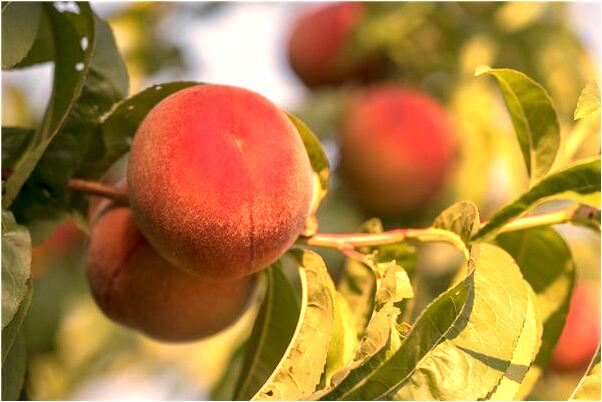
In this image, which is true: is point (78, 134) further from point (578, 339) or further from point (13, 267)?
point (578, 339)

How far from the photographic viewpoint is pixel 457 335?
0.90m

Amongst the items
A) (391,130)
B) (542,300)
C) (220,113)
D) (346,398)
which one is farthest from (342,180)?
(346,398)

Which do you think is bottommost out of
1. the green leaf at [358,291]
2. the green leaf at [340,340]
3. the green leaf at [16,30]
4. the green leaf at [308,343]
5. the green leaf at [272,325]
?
the green leaf at [272,325]

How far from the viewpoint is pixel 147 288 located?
116cm

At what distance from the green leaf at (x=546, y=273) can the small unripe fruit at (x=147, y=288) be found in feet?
1.10

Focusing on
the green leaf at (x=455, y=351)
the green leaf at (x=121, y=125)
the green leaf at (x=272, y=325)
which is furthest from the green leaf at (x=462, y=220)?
the green leaf at (x=121, y=125)

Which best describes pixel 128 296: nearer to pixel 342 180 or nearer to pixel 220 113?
pixel 220 113

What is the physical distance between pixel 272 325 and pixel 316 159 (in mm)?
212

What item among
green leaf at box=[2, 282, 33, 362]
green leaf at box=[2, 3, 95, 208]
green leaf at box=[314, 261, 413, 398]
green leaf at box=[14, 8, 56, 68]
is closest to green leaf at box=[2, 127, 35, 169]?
green leaf at box=[2, 3, 95, 208]

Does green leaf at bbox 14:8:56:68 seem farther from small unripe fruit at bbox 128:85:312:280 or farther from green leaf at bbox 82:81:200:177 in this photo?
small unripe fruit at bbox 128:85:312:280

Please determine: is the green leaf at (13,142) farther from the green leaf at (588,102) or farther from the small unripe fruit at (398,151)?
the small unripe fruit at (398,151)

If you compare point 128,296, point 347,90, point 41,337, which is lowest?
point 41,337

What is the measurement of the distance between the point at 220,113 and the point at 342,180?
1.71 meters

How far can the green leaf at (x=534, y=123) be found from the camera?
112 centimetres
